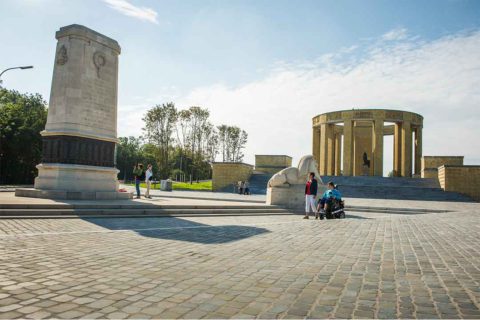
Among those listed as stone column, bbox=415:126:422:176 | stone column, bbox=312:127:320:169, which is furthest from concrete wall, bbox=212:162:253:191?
stone column, bbox=415:126:422:176

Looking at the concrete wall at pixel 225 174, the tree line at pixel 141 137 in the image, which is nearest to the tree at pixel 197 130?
the tree line at pixel 141 137

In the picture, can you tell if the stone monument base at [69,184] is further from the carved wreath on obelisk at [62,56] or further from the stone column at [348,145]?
the stone column at [348,145]

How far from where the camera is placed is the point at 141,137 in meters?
56.3

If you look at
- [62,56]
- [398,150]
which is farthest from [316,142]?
[62,56]

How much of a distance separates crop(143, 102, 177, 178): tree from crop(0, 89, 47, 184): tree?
12988 mm

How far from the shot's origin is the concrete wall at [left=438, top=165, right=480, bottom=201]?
2772 cm

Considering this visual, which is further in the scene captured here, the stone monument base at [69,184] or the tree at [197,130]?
the tree at [197,130]

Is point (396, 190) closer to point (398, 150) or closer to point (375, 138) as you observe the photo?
point (375, 138)

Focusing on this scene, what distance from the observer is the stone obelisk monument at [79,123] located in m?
14.3

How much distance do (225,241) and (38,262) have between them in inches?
138

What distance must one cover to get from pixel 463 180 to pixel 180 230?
26.6 m

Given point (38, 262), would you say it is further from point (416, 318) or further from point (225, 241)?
point (416, 318)

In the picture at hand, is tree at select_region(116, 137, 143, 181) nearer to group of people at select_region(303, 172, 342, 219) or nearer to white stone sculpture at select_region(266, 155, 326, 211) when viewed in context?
white stone sculpture at select_region(266, 155, 326, 211)

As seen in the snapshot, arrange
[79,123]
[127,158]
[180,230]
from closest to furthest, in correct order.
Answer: [180,230]
[79,123]
[127,158]
